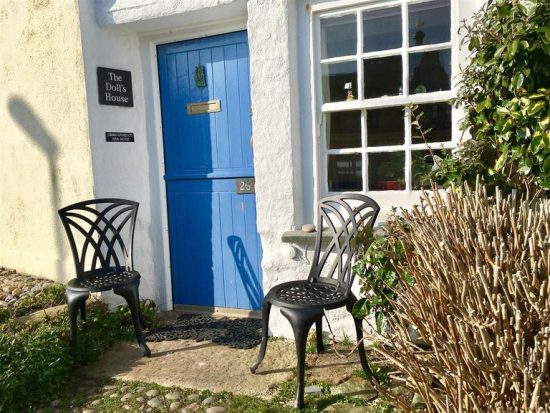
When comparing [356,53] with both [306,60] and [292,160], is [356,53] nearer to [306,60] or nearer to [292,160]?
[306,60]

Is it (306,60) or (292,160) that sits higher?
(306,60)

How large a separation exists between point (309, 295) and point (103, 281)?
1.67 meters

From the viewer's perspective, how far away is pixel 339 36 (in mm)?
3688

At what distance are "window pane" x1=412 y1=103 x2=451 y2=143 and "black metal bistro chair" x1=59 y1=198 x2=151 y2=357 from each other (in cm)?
241

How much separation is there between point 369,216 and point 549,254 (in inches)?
61.2

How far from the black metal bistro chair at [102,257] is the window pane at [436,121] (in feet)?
7.91

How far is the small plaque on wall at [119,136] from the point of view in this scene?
4.36 meters

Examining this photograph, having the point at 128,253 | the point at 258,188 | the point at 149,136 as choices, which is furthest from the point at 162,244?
the point at 258,188

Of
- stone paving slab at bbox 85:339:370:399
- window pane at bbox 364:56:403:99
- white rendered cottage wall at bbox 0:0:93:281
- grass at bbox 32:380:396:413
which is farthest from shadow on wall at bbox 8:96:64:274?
window pane at bbox 364:56:403:99

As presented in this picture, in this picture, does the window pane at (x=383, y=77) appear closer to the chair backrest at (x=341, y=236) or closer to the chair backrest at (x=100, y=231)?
the chair backrest at (x=341, y=236)

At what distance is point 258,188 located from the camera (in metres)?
3.85

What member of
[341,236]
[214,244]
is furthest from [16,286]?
[341,236]

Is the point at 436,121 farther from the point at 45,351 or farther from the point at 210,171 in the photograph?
the point at 45,351

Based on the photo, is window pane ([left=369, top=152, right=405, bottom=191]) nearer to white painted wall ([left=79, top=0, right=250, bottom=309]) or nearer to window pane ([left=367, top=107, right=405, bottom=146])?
window pane ([left=367, top=107, right=405, bottom=146])
